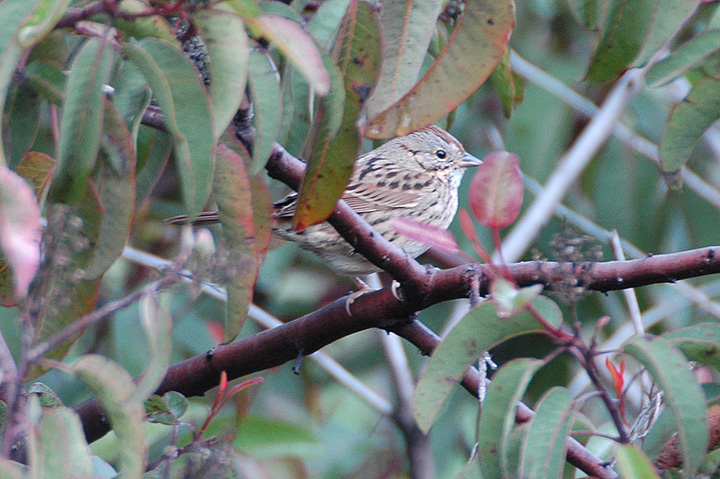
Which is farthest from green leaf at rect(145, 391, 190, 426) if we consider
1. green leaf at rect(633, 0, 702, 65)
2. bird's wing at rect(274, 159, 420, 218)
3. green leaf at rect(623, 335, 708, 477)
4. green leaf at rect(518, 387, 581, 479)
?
bird's wing at rect(274, 159, 420, 218)

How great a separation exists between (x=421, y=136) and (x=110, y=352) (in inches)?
84.1

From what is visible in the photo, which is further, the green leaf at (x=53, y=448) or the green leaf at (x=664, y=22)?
the green leaf at (x=664, y=22)

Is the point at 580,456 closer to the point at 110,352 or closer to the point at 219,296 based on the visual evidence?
the point at 219,296

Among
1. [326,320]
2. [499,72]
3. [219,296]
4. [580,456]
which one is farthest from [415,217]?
[580,456]

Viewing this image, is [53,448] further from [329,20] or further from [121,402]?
[329,20]

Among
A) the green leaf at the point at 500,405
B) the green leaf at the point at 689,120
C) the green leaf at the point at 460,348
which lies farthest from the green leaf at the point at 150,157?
the green leaf at the point at 689,120

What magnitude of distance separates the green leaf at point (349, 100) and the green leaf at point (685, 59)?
63 cm

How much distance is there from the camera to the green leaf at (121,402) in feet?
4.37

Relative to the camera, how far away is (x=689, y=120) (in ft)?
6.30

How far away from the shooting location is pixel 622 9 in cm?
197

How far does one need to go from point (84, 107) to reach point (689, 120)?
53.8 inches

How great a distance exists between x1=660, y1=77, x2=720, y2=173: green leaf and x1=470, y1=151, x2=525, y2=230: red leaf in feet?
2.03

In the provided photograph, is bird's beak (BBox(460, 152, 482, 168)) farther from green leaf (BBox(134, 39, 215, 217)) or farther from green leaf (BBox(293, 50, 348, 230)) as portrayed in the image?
green leaf (BBox(134, 39, 215, 217))

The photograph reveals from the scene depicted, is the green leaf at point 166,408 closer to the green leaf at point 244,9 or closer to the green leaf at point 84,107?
the green leaf at point 84,107
